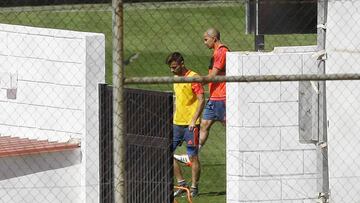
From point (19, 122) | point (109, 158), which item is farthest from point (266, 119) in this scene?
point (19, 122)

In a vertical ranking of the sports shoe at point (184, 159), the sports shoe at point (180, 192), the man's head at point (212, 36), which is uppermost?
the man's head at point (212, 36)

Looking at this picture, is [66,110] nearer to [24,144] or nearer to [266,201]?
[24,144]

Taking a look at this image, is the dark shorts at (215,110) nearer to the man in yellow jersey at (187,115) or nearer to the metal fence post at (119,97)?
the man in yellow jersey at (187,115)

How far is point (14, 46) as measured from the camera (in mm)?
13578

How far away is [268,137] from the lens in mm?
12945

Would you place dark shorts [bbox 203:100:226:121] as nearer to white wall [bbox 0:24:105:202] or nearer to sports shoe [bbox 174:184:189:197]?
sports shoe [bbox 174:184:189:197]

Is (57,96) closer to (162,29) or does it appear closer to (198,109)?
(198,109)

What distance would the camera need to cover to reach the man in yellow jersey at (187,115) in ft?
48.8

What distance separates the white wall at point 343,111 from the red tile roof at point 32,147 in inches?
89.6

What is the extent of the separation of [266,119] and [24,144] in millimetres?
2205

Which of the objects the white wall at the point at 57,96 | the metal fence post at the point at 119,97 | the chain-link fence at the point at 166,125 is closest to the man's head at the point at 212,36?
the chain-link fence at the point at 166,125

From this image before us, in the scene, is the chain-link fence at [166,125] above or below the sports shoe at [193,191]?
above

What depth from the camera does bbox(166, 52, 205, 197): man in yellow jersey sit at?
1486 centimetres

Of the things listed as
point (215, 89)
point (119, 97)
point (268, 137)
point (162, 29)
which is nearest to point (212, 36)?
point (215, 89)
